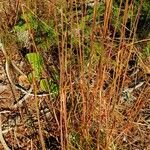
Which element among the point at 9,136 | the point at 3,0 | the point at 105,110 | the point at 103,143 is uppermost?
the point at 3,0

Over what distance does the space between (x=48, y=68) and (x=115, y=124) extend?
1.74 ft

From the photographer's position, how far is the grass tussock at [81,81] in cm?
133

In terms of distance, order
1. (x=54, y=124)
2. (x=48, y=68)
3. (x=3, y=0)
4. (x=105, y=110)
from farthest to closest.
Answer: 1. (x=3, y=0)
2. (x=48, y=68)
3. (x=54, y=124)
4. (x=105, y=110)

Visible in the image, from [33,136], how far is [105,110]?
0.38 meters

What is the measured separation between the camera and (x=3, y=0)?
219 centimetres

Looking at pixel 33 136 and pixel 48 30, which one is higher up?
pixel 48 30

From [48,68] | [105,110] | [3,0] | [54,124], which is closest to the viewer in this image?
[105,110]

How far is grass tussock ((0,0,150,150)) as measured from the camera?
1326 millimetres

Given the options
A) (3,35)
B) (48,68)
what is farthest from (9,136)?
(3,35)

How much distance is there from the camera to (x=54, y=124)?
1606 mm

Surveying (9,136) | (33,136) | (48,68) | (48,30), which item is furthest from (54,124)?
(48,30)

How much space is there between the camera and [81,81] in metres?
1.42

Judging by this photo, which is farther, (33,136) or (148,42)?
(148,42)

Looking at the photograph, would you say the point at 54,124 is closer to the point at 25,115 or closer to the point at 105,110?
the point at 25,115
